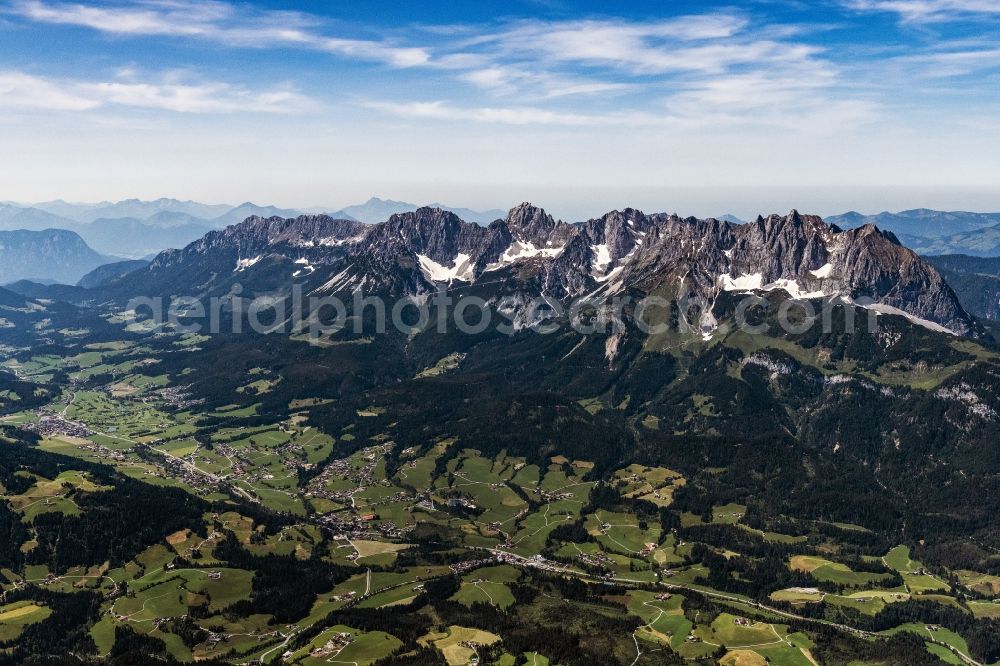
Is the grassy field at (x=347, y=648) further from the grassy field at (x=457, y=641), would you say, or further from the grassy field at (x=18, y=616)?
the grassy field at (x=18, y=616)

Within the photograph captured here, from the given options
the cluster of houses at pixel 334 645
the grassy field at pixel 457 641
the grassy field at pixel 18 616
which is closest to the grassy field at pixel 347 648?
the cluster of houses at pixel 334 645

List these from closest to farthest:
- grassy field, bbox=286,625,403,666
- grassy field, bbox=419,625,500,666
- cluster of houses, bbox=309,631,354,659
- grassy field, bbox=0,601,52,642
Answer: grassy field, bbox=419,625,500,666, grassy field, bbox=286,625,403,666, cluster of houses, bbox=309,631,354,659, grassy field, bbox=0,601,52,642

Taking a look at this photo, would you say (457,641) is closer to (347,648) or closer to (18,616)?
(347,648)

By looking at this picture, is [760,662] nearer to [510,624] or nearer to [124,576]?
[510,624]

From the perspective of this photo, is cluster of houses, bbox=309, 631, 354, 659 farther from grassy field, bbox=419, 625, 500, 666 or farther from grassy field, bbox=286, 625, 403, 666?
grassy field, bbox=419, 625, 500, 666

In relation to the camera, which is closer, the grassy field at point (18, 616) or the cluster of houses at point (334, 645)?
the cluster of houses at point (334, 645)

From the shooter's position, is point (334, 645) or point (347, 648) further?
point (334, 645)

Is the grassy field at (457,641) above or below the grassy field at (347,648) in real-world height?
above

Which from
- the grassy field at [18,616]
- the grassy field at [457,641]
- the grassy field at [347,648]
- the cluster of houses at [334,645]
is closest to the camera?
the grassy field at [457,641]

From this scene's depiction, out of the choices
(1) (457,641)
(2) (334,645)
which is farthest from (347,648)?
(1) (457,641)

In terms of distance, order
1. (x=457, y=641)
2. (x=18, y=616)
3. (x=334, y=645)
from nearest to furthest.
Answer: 1. (x=334, y=645)
2. (x=457, y=641)
3. (x=18, y=616)

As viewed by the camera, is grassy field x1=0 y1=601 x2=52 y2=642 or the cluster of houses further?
grassy field x1=0 y1=601 x2=52 y2=642

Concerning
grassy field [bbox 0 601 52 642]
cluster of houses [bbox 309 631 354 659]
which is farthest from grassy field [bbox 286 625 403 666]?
grassy field [bbox 0 601 52 642]
